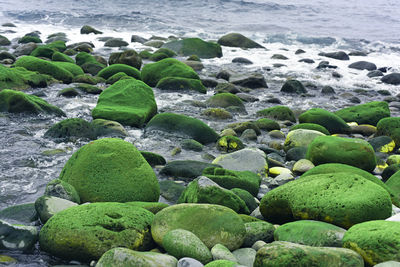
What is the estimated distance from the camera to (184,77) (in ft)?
33.0

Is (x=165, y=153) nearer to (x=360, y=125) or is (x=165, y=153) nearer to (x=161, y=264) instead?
(x=161, y=264)

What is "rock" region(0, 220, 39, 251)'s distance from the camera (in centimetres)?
314

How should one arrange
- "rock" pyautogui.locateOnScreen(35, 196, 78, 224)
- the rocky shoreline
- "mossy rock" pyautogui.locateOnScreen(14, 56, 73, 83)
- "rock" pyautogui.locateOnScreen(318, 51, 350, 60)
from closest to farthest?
the rocky shoreline → "rock" pyautogui.locateOnScreen(35, 196, 78, 224) → "mossy rock" pyautogui.locateOnScreen(14, 56, 73, 83) → "rock" pyautogui.locateOnScreen(318, 51, 350, 60)

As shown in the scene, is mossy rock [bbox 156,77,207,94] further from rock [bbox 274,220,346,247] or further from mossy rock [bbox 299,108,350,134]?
rock [bbox 274,220,346,247]

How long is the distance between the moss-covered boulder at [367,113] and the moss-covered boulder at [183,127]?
296 centimetres

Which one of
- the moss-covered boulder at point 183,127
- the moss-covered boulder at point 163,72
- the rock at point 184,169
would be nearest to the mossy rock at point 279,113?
the moss-covered boulder at point 183,127

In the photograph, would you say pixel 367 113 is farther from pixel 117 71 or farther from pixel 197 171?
pixel 117 71

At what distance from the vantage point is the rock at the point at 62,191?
3.87 m

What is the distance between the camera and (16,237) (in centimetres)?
319

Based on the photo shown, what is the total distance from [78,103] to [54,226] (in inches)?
195

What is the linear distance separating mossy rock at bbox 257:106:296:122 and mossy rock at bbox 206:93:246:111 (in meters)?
0.42

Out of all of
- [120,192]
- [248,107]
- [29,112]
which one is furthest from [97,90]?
[120,192]

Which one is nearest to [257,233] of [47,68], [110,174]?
[110,174]

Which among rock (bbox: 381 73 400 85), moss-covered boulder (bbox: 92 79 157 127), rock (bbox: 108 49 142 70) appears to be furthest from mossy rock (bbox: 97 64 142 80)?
rock (bbox: 381 73 400 85)
